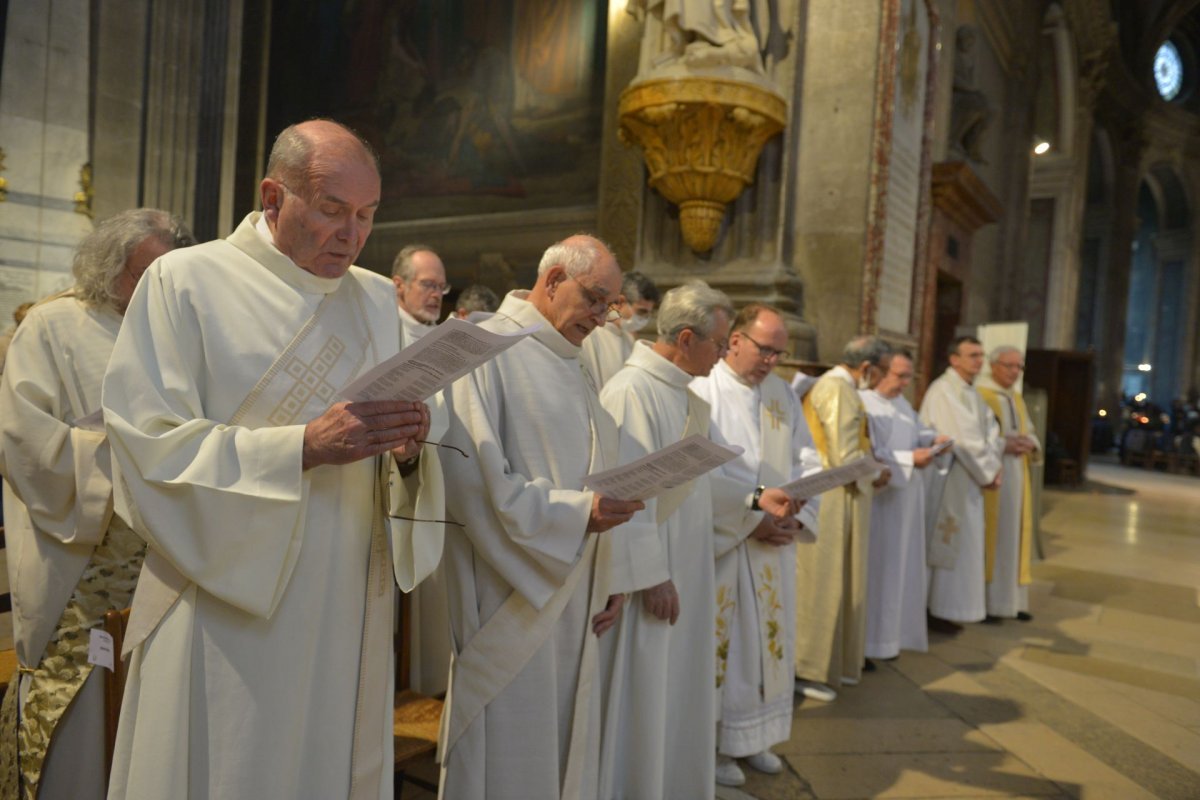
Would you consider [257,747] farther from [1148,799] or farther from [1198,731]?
[1198,731]

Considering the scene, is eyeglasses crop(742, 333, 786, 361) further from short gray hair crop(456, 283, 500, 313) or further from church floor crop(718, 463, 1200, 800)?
short gray hair crop(456, 283, 500, 313)

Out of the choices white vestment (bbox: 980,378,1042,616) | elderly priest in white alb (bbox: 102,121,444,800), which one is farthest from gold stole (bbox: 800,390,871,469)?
elderly priest in white alb (bbox: 102,121,444,800)

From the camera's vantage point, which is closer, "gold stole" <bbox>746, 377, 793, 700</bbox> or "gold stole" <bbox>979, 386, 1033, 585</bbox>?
"gold stole" <bbox>746, 377, 793, 700</bbox>

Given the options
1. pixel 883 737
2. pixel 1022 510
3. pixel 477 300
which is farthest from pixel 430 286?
pixel 1022 510

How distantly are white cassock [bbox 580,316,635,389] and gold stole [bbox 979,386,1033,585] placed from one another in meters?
3.38

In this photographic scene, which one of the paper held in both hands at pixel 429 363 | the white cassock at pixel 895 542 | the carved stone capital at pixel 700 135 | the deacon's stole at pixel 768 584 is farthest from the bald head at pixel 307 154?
the carved stone capital at pixel 700 135

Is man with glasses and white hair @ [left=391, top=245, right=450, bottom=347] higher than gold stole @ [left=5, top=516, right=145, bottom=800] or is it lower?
higher

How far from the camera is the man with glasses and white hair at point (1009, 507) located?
629 cm

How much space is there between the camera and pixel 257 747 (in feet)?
5.45

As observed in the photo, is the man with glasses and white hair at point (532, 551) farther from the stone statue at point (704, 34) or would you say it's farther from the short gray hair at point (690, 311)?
the stone statue at point (704, 34)

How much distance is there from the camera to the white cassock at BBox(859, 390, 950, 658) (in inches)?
199

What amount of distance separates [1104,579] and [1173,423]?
545 inches

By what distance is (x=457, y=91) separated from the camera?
28.2 feet

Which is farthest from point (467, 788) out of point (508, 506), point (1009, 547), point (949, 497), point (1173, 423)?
point (1173, 423)
